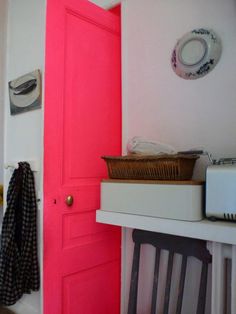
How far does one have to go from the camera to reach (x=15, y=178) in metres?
1.27

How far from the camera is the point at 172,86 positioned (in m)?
1.36

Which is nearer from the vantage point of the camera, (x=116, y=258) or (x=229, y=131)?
(x=229, y=131)

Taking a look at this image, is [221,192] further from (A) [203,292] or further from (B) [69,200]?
(B) [69,200]

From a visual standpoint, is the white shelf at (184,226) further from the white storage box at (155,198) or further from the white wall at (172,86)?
the white wall at (172,86)

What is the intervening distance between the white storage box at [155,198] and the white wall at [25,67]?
1.19 ft

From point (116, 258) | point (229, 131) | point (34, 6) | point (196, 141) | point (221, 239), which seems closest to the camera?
point (221, 239)

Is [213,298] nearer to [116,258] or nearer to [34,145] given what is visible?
[116,258]

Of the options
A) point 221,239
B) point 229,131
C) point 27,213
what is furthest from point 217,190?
point 27,213

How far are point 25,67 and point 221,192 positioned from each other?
1.19 m

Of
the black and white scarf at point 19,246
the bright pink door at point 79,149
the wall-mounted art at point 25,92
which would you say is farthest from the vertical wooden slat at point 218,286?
the wall-mounted art at point 25,92

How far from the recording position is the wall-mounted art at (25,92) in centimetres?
129

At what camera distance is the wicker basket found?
100 cm

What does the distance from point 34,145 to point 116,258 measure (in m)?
0.82

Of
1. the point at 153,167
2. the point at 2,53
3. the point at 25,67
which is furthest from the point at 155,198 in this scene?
the point at 2,53
